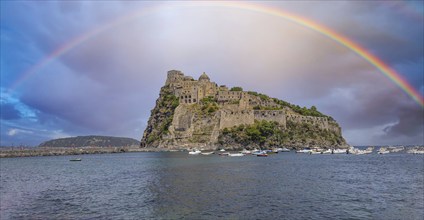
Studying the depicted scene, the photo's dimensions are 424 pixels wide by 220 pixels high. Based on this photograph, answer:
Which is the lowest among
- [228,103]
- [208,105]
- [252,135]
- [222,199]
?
[222,199]

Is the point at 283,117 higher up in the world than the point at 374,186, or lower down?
higher up

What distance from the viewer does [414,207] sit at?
21922 mm

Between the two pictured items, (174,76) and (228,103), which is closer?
(228,103)

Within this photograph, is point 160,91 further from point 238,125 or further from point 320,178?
point 320,178

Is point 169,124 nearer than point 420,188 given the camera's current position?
No

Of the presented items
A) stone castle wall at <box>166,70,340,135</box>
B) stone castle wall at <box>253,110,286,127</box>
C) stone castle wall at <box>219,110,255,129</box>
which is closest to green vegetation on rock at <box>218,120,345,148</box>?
stone castle wall at <box>219,110,255,129</box>

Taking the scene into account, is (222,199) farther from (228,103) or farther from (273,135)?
(228,103)

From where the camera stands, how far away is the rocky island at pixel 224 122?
113062mm

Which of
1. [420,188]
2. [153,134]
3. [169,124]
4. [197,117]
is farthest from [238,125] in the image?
[420,188]

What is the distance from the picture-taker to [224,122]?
11419 cm

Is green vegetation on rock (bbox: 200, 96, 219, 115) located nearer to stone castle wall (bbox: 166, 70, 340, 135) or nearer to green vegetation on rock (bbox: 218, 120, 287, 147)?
stone castle wall (bbox: 166, 70, 340, 135)

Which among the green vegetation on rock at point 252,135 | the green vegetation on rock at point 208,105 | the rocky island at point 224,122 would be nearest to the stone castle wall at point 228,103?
the rocky island at point 224,122

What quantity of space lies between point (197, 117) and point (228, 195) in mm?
90295

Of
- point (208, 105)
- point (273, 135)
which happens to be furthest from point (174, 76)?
point (273, 135)
